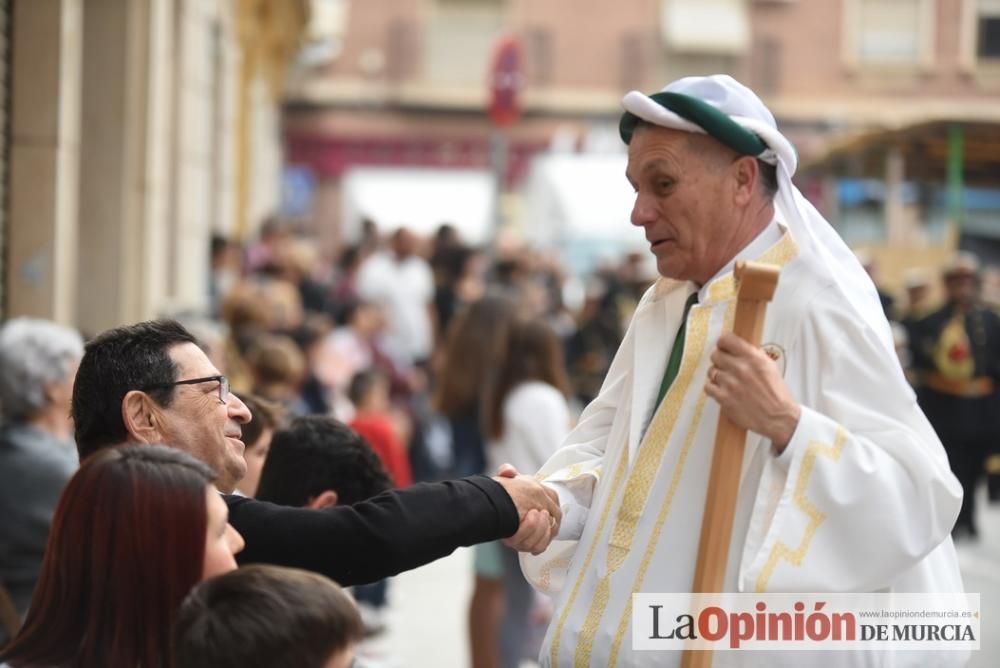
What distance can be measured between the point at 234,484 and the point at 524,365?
3.62 m

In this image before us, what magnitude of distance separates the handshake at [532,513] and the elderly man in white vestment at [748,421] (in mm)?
78

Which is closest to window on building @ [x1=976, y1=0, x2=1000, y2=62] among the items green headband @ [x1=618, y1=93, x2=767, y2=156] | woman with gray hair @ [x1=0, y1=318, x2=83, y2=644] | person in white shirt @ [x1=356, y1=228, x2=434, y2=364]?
person in white shirt @ [x1=356, y1=228, x2=434, y2=364]

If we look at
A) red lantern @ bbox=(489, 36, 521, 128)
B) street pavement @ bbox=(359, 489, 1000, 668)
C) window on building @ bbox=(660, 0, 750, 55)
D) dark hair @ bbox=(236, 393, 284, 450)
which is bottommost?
street pavement @ bbox=(359, 489, 1000, 668)

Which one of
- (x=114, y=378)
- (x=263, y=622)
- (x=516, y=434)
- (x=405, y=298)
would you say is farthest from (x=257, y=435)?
(x=405, y=298)

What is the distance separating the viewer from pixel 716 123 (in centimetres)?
333

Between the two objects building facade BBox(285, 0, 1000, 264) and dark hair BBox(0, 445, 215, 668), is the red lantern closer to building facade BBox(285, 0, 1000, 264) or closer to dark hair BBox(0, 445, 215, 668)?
building facade BBox(285, 0, 1000, 264)

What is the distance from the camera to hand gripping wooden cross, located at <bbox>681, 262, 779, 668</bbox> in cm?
311

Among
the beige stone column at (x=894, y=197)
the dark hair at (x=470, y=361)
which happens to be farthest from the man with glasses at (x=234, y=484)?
the beige stone column at (x=894, y=197)

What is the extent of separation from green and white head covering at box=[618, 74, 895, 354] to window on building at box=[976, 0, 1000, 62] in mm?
32942

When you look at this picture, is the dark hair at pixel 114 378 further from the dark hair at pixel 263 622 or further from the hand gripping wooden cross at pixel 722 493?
the hand gripping wooden cross at pixel 722 493

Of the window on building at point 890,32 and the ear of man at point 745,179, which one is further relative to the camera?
the window on building at point 890,32

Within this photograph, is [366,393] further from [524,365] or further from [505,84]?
[505,84]

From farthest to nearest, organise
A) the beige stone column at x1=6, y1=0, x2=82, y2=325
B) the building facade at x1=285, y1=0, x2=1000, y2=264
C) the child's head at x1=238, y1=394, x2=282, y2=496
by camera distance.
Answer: the building facade at x1=285, y1=0, x2=1000, y2=264 < the beige stone column at x1=6, y1=0, x2=82, y2=325 < the child's head at x1=238, y1=394, x2=282, y2=496

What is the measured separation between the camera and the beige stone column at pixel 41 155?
8180mm
